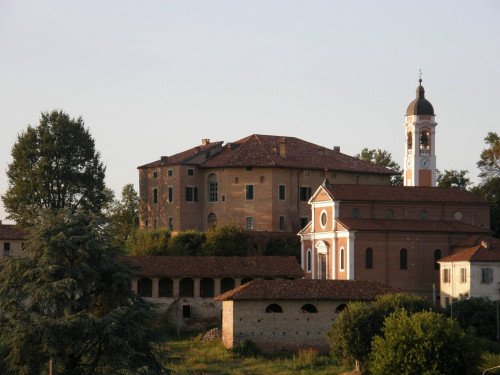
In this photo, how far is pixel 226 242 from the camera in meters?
80.8

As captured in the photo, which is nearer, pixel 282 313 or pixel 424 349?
pixel 424 349

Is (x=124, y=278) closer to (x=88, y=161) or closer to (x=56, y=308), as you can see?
(x=56, y=308)

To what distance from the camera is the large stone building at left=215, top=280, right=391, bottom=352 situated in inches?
2462

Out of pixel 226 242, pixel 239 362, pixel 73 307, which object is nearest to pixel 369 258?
pixel 226 242

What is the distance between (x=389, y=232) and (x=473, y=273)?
730 centimetres

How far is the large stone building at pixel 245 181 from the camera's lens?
88125 mm

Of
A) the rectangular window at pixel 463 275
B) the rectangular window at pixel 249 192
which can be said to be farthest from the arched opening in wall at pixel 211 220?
the rectangular window at pixel 463 275

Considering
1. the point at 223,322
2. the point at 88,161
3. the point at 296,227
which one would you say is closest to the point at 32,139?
the point at 88,161

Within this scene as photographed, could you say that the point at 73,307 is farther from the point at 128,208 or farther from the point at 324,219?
the point at 128,208

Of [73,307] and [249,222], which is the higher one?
[249,222]

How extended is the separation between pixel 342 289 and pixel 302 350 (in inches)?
178

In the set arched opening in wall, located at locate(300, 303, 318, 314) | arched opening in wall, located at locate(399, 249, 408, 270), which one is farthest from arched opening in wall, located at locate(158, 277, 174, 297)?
arched opening in wall, located at locate(399, 249, 408, 270)

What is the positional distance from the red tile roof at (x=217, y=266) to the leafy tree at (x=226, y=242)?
6.92 metres

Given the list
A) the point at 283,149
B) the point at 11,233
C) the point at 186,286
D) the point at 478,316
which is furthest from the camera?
the point at 283,149
